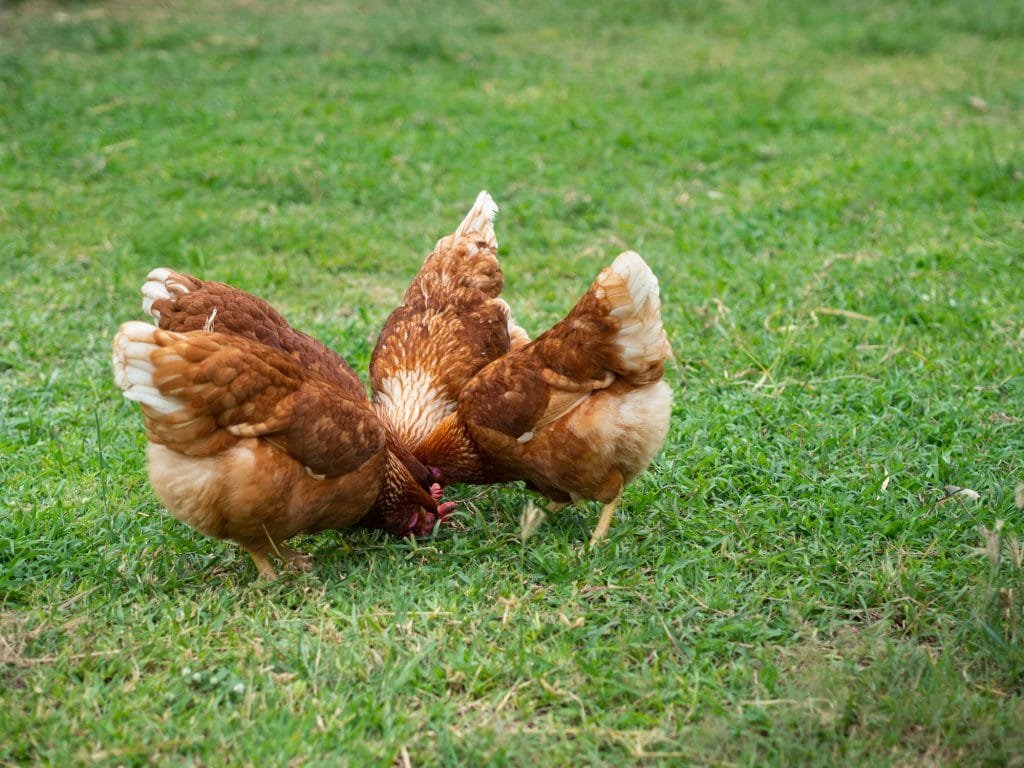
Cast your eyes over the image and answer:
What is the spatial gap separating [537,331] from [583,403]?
161 cm

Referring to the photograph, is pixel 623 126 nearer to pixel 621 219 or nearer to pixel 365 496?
pixel 621 219

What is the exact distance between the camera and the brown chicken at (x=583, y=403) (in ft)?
11.2

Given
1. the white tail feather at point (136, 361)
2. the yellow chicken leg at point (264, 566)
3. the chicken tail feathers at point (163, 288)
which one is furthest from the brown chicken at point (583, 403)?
the white tail feather at point (136, 361)

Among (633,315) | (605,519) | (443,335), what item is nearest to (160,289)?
(443,335)

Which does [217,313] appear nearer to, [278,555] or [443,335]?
[278,555]

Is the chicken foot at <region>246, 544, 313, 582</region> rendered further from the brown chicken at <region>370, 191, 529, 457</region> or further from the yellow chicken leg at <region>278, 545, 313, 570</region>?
the brown chicken at <region>370, 191, 529, 457</region>

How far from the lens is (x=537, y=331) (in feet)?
17.1

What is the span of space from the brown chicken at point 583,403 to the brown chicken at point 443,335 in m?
0.25

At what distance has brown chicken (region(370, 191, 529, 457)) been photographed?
411 cm

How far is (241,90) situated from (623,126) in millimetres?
3369

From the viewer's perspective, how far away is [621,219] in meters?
6.51

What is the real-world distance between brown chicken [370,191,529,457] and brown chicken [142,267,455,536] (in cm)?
25

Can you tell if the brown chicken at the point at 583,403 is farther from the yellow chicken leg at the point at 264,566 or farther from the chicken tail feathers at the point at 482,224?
the chicken tail feathers at the point at 482,224

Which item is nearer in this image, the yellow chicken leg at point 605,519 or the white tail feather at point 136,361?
the white tail feather at point 136,361
